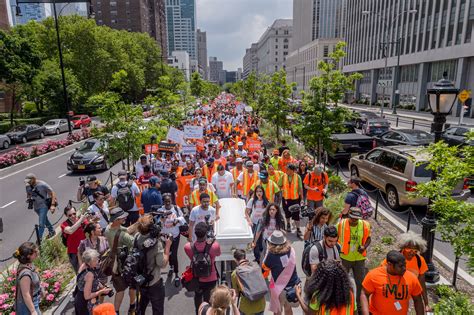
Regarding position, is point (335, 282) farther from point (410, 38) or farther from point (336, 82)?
point (410, 38)

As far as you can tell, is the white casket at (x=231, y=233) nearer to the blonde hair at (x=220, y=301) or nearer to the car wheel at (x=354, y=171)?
the blonde hair at (x=220, y=301)

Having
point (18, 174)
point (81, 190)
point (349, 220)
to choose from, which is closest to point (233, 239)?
point (349, 220)

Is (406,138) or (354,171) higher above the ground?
(406,138)

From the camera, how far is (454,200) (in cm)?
454

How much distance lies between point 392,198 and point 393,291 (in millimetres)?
7110

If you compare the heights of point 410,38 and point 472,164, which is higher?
point 410,38

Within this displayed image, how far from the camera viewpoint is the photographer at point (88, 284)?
4.39 metres

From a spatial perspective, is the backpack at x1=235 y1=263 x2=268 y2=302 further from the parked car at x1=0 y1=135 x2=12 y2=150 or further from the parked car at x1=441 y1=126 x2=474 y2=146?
the parked car at x1=0 y1=135 x2=12 y2=150

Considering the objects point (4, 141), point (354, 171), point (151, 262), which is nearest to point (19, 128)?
point (4, 141)

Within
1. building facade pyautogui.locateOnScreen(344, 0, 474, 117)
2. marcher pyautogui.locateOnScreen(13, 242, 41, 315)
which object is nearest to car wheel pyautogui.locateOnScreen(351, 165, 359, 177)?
marcher pyautogui.locateOnScreen(13, 242, 41, 315)

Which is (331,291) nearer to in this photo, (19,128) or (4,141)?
(4,141)

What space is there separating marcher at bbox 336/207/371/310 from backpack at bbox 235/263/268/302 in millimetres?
1843

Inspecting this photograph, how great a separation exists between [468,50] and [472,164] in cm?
4194

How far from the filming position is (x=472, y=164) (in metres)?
4.21
